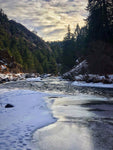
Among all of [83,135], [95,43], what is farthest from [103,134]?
[95,43]

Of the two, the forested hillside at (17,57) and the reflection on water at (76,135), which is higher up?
the forested hillside at (17,57)

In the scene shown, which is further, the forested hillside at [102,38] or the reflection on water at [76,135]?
the forested hillside at [102,38]

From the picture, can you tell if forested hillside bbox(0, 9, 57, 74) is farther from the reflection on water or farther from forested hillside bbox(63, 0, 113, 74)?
the reflection on water

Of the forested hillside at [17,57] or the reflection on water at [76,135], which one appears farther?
the forested hillside at [17,57]

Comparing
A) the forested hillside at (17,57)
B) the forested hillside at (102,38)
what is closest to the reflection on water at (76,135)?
the forested hillside at (102,38)

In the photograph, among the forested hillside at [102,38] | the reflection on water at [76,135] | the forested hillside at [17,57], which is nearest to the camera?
→ the reflection on water at [76,135]

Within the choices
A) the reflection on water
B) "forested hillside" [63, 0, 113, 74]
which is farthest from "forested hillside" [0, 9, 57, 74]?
the reflection on water

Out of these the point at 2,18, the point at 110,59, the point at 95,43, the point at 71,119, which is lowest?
the point at 71,119

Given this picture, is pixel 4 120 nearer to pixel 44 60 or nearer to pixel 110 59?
pixel 110 59

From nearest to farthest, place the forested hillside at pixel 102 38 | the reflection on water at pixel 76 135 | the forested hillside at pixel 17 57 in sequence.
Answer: the reflection on water at pixel 76 135 < the forested hillside at pixel 102 38 < the forested hillside at pixel 17 57

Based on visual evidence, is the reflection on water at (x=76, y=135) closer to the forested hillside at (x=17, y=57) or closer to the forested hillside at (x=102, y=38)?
the forested hillside at (x=102, y=38)

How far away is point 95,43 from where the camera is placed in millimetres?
29391

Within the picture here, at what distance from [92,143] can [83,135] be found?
53cm

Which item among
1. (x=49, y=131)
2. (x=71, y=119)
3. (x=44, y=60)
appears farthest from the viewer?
(x=44, y=60)
